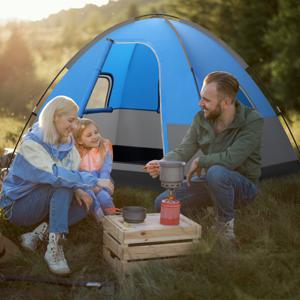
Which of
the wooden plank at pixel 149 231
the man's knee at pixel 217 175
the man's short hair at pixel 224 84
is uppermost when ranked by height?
the man's short hair at pixel 224 84

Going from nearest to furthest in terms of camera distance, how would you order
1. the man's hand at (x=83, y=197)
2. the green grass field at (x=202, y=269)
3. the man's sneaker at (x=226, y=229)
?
the green grass field at (x=202, y=269)
the man's hand at (x=83, y=197)
the man's sneaker at (x=226, y=229)

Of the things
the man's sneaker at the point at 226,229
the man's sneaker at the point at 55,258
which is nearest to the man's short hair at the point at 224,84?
the man's sneaker at the point at 226,229

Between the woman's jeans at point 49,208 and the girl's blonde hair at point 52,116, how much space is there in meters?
0.29

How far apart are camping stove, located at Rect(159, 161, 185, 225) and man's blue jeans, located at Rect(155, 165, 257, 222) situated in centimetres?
35

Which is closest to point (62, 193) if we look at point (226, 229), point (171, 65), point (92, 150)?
point (92, 150)

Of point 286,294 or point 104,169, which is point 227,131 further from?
point 286,294

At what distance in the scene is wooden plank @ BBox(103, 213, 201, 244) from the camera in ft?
9.94

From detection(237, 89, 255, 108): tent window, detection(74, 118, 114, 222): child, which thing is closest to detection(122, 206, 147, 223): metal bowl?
detection(74, 118, 114, 222): child

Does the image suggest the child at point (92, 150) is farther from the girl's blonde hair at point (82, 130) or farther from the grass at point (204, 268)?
the grass at point (204, 268)

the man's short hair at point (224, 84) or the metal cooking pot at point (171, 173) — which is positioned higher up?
the man's short hair at point (224, 84)

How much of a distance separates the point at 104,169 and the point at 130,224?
0.82 metres

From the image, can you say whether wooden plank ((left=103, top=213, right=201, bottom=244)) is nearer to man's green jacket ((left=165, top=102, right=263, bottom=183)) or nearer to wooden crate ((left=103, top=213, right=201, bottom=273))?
wooden crate ((left=103, top=213, right=201, bottom=273))

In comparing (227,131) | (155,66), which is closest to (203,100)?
(227,131)

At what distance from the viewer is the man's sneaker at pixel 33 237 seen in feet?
11.3
